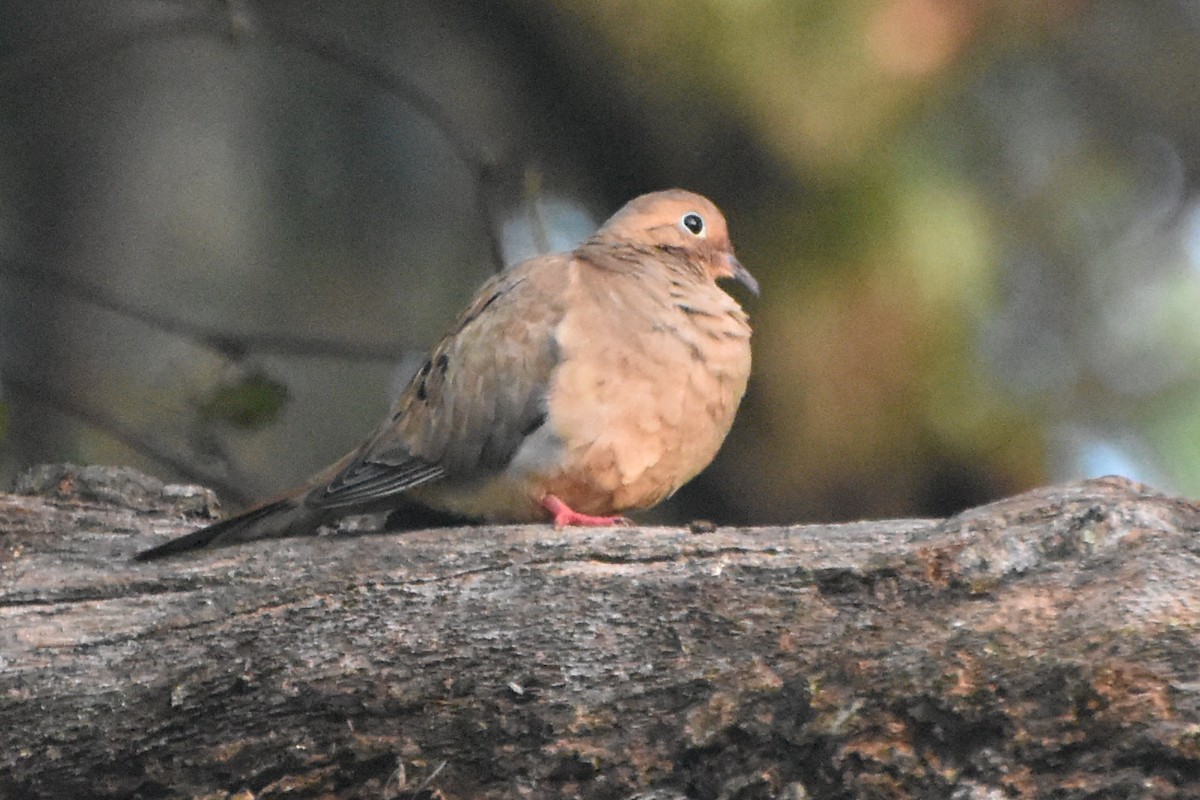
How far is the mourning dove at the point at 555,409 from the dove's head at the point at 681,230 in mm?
175

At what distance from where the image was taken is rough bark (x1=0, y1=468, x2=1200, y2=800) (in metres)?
2.54

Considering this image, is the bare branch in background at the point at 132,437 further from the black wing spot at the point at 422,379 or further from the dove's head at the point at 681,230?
the dove's head at the point at 681,230

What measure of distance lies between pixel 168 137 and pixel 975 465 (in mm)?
2929

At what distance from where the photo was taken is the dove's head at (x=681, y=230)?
4266mm

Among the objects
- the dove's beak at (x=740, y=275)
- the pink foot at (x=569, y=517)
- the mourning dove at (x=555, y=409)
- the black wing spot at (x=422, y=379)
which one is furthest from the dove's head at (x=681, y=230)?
the pink foot at (x=569, y=517)

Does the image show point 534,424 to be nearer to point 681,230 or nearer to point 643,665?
point 681,230

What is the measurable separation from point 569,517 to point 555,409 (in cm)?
28

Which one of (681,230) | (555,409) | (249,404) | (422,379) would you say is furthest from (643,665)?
(249,404)

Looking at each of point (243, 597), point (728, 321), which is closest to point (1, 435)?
point (243, 597)

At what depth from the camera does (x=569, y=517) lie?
11.8 ft

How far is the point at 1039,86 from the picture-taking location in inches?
186

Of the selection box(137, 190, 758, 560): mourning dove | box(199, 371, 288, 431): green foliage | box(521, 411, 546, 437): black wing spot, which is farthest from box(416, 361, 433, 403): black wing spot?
box(199, 371, 288, 431): green foliage

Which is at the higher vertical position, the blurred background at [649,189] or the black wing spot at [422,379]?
the blurred background at [649,189]

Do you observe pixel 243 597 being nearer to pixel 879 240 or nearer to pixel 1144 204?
pixel 879 240
